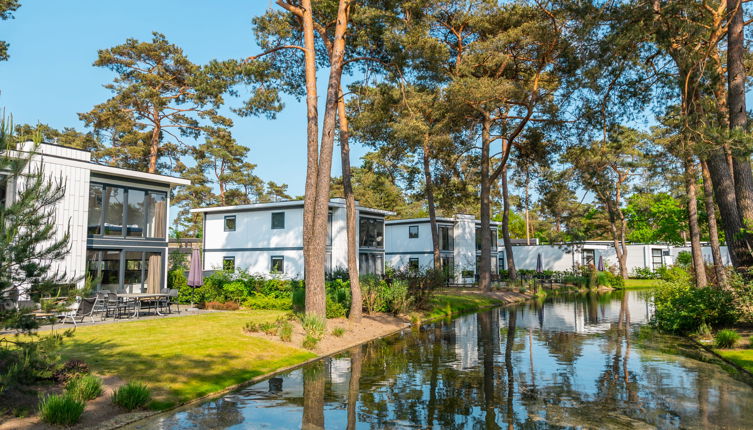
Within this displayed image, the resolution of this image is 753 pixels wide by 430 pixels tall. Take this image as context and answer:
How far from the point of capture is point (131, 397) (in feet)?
25.3

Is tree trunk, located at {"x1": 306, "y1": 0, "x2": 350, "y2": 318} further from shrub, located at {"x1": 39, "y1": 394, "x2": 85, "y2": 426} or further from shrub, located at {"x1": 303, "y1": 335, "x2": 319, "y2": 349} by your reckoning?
shrub, located at {"x1": 39, "y1": 394, "x2": 85, "y2": 426}

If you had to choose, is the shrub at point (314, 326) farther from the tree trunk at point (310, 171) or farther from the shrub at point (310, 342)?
the tree trunk at point (310, 171)

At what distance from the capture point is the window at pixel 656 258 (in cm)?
5447

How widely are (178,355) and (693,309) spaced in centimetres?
1461

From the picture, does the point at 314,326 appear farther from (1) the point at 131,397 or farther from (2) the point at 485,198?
(2) the point at 485,198

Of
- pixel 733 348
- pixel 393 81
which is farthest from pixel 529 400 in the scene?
pixel 393 81

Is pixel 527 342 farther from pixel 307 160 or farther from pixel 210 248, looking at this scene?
A: pixel 210 248

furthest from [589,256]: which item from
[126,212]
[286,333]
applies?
[286,333]

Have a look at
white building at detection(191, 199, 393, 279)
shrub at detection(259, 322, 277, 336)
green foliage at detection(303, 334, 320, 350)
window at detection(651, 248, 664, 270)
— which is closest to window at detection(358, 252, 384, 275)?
white building at detection(191, 199, 393, 279)

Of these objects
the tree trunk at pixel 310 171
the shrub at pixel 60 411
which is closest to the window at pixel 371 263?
the tree trunk at pixel 310 171

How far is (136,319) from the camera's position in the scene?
1709 centimetres

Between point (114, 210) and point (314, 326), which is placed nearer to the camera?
point (314, 326)

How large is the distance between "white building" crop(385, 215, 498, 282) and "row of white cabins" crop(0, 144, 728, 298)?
3.4 inches

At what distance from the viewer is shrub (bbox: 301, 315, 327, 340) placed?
14031mm
